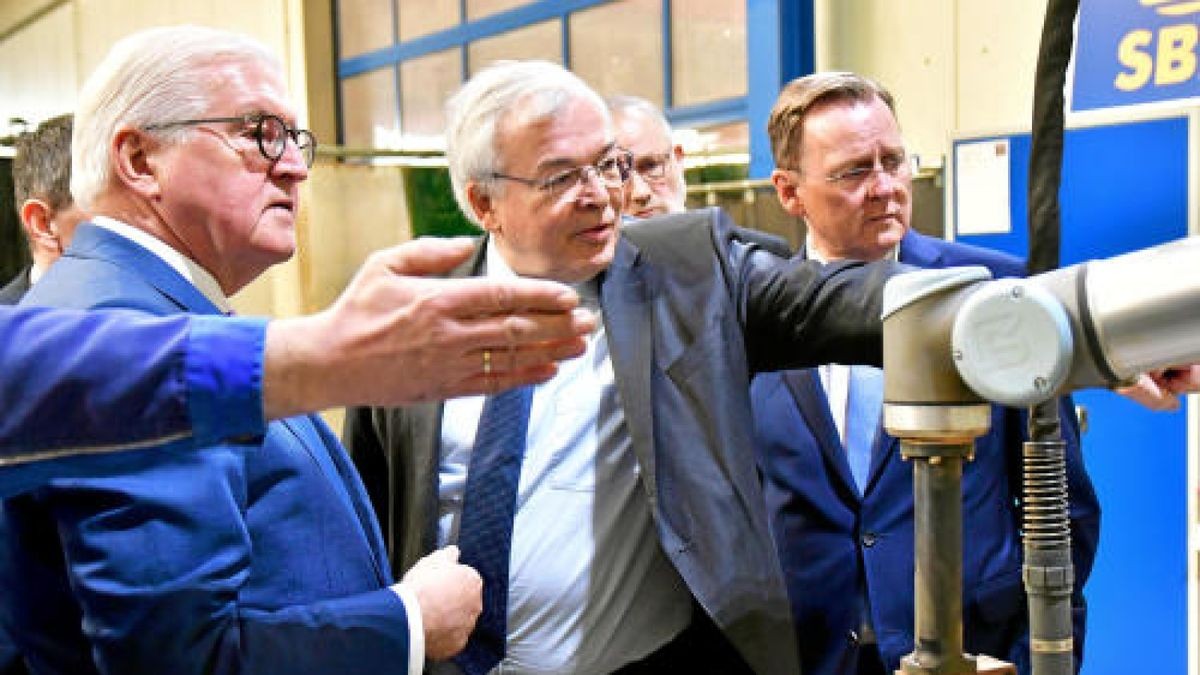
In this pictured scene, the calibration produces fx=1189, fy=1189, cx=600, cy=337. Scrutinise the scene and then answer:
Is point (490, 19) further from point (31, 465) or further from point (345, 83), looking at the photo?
point (31, 465)

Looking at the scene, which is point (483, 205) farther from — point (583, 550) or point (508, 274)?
point (583, 550)

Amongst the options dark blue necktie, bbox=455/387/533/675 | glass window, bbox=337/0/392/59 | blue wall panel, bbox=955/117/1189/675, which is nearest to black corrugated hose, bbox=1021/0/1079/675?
dark blue necktie, bbox=455/387/533/675

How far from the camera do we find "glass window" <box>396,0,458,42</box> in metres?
6.11

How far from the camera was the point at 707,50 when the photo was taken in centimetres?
461

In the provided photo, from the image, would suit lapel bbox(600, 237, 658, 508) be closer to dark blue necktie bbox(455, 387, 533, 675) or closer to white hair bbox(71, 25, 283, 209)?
dark blue necktie bbox(455, 387, 533, 675)

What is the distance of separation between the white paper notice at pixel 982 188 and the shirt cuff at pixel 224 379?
107 inches

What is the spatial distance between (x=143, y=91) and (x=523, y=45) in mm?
4499

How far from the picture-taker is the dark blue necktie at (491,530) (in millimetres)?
1513

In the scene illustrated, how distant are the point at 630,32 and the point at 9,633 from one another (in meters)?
4.32

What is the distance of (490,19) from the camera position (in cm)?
574

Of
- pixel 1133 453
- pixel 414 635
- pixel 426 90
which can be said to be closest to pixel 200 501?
pixel 414 635

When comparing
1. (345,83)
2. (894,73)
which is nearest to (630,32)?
(894,73)

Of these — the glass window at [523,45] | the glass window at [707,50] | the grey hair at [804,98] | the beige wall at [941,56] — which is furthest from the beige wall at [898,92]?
the glass window at [523,45]

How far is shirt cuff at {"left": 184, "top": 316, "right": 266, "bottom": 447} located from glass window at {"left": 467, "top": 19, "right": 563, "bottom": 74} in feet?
15.6
